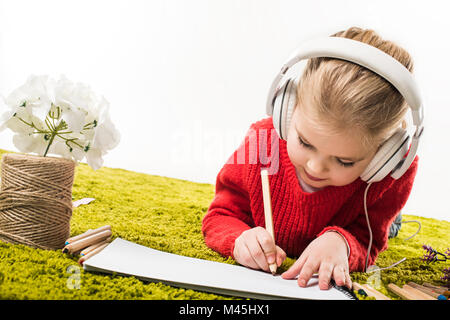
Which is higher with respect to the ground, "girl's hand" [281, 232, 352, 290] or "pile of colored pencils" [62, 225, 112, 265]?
"girl's hand" [281, 232, 352, 290]

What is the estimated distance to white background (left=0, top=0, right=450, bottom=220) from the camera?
1474 millimetres

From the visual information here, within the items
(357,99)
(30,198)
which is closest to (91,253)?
(30,198)

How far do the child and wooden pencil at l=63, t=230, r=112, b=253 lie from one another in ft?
0.70

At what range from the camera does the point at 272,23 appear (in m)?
1.46

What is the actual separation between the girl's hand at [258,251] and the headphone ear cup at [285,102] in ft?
0.67

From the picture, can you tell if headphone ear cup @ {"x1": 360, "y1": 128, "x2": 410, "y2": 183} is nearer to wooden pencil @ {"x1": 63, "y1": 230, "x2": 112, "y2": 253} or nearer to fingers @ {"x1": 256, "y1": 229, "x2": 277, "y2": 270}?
fingers @ {"x1": 256, "y1": 229, "x2": 277, "y2": 270}

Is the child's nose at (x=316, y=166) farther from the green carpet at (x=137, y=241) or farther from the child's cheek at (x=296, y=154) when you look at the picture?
the green carpet at (x=137, y=241)

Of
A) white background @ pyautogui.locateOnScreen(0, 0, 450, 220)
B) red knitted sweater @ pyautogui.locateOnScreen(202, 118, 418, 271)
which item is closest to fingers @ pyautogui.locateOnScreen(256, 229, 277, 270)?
red knitted sweater @ pyautogui.locateOnScreen(202, 118, 418, 271)

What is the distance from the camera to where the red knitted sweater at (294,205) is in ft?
2.64

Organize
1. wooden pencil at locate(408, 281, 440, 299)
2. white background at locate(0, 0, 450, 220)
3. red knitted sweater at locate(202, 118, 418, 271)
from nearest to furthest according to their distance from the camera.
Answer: wooden pencil at locate(408, 281, 440, 299) → red knitted sweater at locate(202, 118, 418, 271) → white background at locate(0, 0, 450, 220)

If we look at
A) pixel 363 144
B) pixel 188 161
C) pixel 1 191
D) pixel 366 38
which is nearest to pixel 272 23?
pixel 188 161

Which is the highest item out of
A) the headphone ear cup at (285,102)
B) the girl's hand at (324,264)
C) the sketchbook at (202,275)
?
the headphone ear cup at (285,102)

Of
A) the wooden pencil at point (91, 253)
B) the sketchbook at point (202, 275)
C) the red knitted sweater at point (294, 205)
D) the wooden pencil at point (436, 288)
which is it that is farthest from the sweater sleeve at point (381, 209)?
the wooden pencil at point (91, 253)

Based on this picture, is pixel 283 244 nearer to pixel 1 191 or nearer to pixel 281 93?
pixel 281 93
